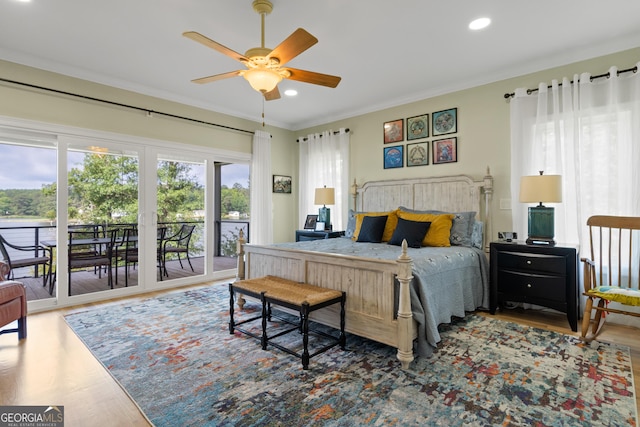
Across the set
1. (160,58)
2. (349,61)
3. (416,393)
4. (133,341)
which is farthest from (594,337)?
(160,58)

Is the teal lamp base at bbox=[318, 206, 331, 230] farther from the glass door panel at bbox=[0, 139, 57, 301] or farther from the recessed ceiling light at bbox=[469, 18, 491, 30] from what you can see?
the glass door panel at bbox=[0, 139, 57, 301]

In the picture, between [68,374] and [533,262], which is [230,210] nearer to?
[68,374]

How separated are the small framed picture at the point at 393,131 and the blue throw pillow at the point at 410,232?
5.04 feet

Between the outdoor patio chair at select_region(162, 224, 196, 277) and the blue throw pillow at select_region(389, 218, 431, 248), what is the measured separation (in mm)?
3038

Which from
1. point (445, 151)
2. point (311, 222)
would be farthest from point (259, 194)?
point (445, 151)

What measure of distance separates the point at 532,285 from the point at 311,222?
3.32 m

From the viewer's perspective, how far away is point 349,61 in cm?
358

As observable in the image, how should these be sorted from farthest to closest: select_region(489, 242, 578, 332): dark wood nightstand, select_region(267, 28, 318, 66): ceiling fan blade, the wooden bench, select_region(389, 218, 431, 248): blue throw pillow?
1. select_region(389, 218, 431, 248): blue throw pillow
2. select_region(489, 242, 578, 332): dark wood nightstand
3. the wooden bench
4. select_region(267, 28, 318, 66): ceiling fan blade

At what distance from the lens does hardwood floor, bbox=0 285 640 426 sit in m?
1.82

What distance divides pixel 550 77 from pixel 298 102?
315cm

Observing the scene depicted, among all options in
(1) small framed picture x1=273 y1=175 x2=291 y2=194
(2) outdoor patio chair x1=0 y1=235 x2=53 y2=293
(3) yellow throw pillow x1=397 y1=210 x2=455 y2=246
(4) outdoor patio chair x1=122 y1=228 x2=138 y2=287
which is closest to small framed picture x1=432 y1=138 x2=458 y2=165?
(3) yellow throw pillow x1=397 y1=210 x2=455 y2=246

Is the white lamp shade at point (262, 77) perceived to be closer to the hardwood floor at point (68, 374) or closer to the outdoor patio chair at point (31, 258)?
the hardwood floor at point (68, 374)

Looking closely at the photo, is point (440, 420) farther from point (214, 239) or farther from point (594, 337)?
point (214, 239)

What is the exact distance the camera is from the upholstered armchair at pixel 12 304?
2562mm
